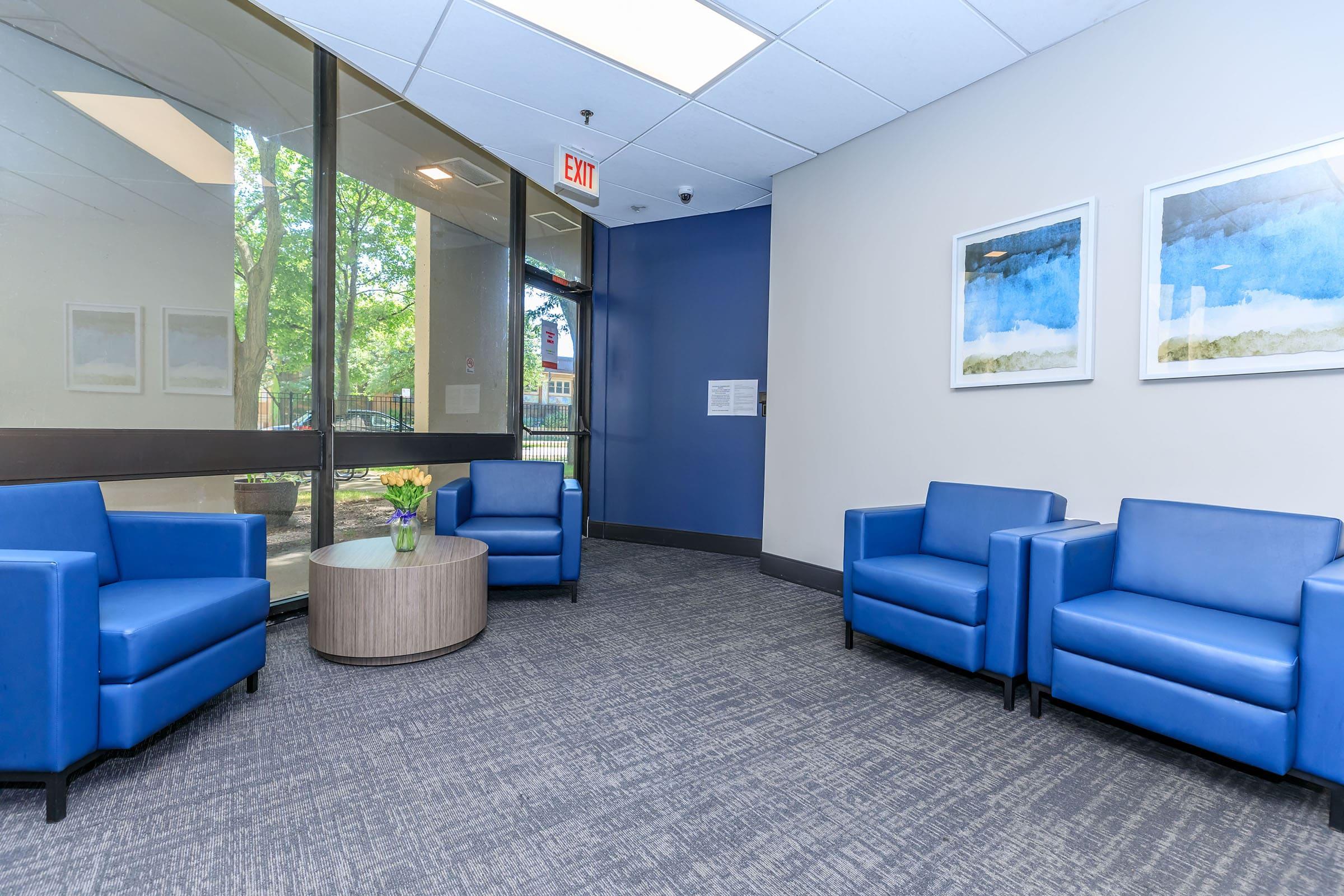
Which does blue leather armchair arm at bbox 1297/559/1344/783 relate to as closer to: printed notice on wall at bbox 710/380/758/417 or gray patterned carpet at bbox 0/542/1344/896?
gray patterned carpet at bbox 0/542/1344/896

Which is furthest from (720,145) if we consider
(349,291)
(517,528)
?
(517,528)

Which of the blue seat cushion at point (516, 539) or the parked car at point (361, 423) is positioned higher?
the parked car at point (361, 423)

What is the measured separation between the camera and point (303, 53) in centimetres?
366

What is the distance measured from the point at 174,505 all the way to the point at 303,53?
267 centimetres

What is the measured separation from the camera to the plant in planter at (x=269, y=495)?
3422mm

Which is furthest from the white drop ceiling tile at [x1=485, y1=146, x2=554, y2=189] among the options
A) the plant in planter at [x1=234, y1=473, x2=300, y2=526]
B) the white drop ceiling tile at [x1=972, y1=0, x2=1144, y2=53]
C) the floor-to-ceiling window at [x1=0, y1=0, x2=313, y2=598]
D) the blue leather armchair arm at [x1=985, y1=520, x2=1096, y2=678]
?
the blue leather armchair arm at [x1=985, y1=520, x2=1096, y2=678]

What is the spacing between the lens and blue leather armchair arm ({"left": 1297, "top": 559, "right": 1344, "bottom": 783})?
1.83m

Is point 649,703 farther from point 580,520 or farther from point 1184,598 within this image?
point 1184,598

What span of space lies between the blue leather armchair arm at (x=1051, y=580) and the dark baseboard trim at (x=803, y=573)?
5.63ft

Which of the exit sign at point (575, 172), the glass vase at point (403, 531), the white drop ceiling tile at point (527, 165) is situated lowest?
the glass vase at point (403, 531)

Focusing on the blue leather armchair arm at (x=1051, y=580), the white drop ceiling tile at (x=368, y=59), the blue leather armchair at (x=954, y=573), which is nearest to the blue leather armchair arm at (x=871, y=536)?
the blue leather armchair at (x=954, y=573)

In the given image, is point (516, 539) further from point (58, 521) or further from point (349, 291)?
point (58, 521)

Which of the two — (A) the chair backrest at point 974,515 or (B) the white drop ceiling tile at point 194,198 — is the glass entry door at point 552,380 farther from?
(A) the chair backrest at point 974,515

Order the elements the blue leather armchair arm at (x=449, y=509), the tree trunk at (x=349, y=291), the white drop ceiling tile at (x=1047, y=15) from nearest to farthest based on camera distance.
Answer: the white drop ceiling tile at (x=1047, y=15), the tree trunk at (x=349, y=291), the blue leather armchair arm at (x=449, y=509)
